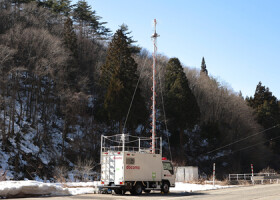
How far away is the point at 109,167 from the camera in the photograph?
19938 millimetres

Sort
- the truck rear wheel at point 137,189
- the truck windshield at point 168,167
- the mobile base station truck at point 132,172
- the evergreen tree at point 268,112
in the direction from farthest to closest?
the evergreen tree at point 268,112 < the truck windshield at point 168,167 < the truck rear wheel at point 137,189 < the mobile base station truck at point 132,172

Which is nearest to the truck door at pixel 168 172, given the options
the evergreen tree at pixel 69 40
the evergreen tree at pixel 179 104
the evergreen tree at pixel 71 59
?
the evergreen tree at pixel 71 59

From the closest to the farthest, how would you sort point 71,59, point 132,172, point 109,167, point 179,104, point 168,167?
point 132,172
point 109,167
point 168,167
point 71,59
point 179,104

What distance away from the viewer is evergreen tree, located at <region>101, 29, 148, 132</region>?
44.1 m

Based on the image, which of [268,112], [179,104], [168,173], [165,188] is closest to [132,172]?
[165,188]

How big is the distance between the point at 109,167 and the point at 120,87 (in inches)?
981

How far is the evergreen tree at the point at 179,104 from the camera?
50.7 meters

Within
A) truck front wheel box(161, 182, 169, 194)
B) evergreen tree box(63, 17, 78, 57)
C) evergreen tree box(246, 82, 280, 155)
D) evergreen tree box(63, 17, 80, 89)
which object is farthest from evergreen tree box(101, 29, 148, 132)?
evergreen tree box(246, 82, 280, 155)

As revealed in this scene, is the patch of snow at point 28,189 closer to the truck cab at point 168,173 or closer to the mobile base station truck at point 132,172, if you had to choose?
the mobile base station truck at point 132,172

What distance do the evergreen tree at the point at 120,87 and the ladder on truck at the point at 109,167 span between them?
2347cm

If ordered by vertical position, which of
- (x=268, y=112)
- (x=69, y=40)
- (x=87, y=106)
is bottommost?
(x=87, y=106)

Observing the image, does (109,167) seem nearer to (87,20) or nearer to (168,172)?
(168,172)

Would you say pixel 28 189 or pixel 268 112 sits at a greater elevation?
pixel 268 112

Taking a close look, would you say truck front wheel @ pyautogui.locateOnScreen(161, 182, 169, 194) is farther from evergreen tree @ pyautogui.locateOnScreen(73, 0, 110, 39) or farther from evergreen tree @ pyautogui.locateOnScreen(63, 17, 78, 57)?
evergreen tree @ pyautogui.locateOnScreen(73, 0, 110, 39)
